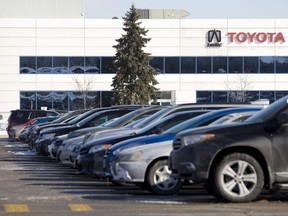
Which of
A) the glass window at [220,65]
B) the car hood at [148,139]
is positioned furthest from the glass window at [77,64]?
the car hood at [148,139]

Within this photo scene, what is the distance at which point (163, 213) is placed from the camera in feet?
34.3

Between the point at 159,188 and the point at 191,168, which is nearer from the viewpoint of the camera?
the point at 191,168

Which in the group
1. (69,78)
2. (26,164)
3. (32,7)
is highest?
(32,7)

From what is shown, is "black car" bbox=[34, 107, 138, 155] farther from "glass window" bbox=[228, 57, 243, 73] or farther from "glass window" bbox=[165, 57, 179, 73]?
"glass window" bbox=[228, 57, 243, 73]

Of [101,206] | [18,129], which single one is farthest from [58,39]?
[101,206]

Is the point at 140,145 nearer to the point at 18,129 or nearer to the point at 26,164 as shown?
the point at 26,164

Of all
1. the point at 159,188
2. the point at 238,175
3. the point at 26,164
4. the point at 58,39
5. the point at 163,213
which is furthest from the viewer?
the point at 58,39

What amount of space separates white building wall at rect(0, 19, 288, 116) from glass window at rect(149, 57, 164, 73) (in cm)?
44

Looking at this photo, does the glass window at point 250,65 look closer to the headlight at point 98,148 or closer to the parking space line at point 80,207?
the headlight at point 98,148

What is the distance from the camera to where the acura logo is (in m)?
63.4

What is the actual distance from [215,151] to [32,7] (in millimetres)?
58069

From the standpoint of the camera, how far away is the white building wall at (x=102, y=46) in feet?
208

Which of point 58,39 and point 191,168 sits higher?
point 58,39

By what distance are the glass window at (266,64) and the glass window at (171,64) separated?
7.17 meters
